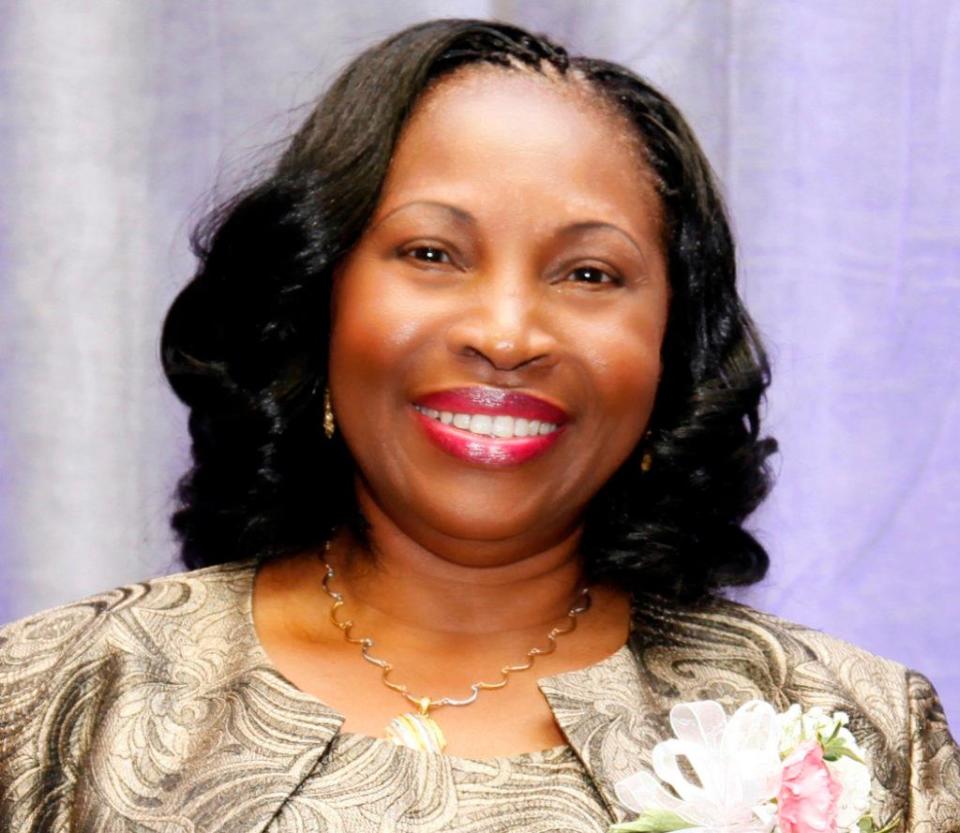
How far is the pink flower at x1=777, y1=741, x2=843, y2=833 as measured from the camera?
3.87ft

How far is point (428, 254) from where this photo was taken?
4.84 feet

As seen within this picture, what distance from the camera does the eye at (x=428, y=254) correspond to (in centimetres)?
147

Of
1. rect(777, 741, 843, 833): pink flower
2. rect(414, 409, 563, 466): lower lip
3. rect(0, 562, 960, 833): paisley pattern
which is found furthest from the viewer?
rect(414, 409, 563, 466): lower lip

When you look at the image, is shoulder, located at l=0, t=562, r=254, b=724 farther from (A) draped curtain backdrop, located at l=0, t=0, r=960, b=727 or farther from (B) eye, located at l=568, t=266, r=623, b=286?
(A) draped curtain backdrop, located at l=0, t=0, r=960, b=727

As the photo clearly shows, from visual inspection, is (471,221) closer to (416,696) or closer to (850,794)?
(416,696)

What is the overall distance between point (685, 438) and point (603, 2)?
62 cm

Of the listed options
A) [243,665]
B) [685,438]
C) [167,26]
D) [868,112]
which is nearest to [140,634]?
[243,665]

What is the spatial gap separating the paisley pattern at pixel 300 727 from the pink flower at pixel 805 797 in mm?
213

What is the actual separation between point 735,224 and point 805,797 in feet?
3.11

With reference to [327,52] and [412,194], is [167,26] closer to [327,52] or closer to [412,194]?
[327,52]

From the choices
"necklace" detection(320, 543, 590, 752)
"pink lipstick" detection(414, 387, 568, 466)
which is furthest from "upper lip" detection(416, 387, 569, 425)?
"necklace" detection(320, 543, 590, 752)

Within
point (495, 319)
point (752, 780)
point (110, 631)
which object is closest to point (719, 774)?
point (752, 780)

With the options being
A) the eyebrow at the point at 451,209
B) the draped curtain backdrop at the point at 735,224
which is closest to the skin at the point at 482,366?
the eyebrow at the point at 451,209

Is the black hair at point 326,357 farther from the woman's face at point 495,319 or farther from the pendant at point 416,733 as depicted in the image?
the pendant at point 416,733
